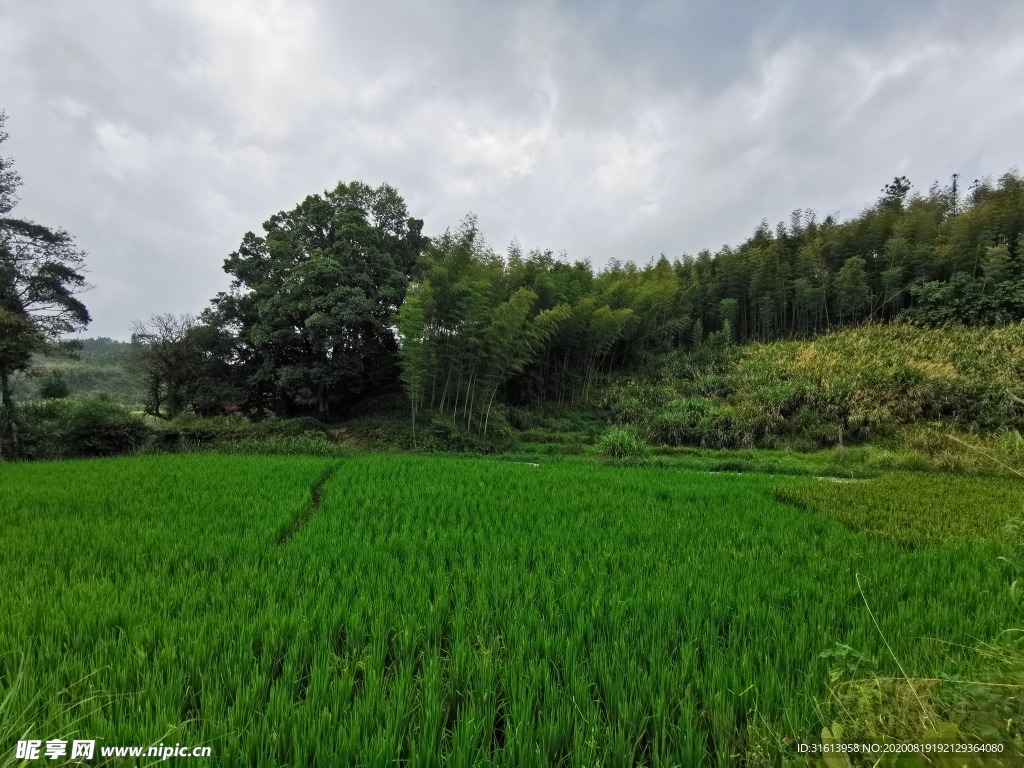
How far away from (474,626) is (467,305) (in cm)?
1361

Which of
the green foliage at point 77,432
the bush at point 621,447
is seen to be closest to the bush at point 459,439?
the bush at point 621,447

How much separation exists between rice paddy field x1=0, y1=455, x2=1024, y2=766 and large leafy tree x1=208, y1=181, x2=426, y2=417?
42.9 feet

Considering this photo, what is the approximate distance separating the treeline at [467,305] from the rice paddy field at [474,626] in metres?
11.3

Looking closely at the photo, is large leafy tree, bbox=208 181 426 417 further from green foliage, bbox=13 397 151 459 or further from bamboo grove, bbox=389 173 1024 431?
green foliage, bbox=13 397 151 459

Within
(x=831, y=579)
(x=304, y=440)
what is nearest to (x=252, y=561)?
(x=831, y=579)

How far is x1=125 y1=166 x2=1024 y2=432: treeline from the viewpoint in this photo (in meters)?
16.5

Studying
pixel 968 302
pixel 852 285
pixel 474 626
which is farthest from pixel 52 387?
pixel 968 302

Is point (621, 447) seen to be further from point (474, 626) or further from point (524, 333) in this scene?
point (474, 626)

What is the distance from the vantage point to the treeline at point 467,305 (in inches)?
648

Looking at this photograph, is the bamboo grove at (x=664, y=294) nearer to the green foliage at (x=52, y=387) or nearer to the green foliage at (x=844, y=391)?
the green foliage at (x=844, y=391)

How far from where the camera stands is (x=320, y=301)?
16891mm

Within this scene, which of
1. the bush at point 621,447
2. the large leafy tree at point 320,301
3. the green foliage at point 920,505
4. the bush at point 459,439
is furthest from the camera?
the large leafy tree at point 320,301

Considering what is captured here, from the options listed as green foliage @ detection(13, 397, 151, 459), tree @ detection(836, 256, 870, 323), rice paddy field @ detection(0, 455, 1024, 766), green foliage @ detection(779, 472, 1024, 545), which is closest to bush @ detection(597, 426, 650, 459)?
green foliage @ detection(779, 472, 1024, 545)

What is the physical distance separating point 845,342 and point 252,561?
2875 centimetres
